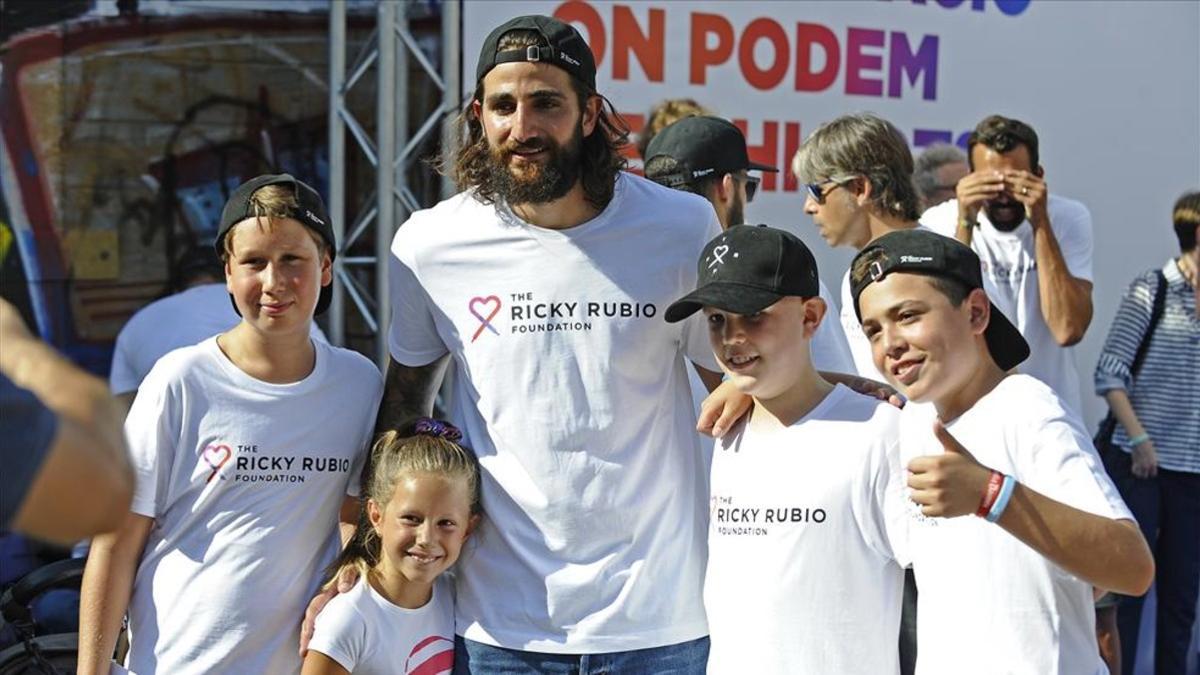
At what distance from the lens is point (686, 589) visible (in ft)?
8.75

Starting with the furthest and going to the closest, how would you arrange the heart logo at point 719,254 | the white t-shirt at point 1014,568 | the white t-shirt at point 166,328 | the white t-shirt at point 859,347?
the white t-shirt at point 166,328 < the white t-shirt at point 859,347 < the heart logo at point 719,254 < the white t-shirt at point 1014,568

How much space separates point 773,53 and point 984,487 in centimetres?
341

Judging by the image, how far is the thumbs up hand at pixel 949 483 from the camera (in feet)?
6.70

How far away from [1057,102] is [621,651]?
3.99 metres

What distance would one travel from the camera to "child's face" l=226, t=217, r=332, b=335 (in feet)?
8.96

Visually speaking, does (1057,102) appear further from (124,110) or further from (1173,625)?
(124,110)

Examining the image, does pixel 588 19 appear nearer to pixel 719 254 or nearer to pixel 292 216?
pixel 292 216

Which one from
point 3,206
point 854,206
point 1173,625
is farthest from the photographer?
point 1173,625

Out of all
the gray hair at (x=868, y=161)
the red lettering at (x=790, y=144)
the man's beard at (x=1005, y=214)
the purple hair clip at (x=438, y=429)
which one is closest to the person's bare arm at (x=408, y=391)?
the purple hair clip at (x=438, y=429)

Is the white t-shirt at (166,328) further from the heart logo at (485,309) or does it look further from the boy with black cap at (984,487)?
the boy with black cap at (984,487)

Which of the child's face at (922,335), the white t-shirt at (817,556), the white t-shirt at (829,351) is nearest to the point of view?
the child's face at (922,335)

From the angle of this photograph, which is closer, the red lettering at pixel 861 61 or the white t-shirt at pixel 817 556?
the white t-shirt at pixel 817 556

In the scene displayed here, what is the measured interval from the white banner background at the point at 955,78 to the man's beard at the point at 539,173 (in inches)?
87.1

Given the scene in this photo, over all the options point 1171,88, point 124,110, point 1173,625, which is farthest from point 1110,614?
point 124,110
